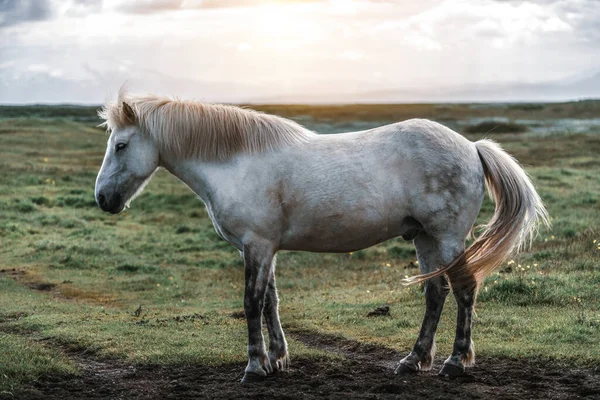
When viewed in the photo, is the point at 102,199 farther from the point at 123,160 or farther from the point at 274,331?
the point at 274,331

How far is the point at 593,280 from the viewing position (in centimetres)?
1162

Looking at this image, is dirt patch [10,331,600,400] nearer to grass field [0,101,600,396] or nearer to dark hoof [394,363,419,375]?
dark hoof [394,363,419,375]

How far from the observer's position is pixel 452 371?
292 inches

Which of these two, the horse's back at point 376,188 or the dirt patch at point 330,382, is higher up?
the horse's back at point 376,188

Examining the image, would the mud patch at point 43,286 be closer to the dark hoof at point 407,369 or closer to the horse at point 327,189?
the horse at point 327,189

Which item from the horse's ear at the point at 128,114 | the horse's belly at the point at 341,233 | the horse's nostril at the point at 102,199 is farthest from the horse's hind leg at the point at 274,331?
the horse's ear at the point at 128,114

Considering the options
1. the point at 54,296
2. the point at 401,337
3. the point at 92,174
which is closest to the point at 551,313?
the point at 401,337

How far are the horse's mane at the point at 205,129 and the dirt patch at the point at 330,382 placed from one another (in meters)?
2.51

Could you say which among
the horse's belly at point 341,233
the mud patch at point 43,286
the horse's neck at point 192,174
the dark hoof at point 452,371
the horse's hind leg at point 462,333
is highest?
the horse's neck at point 192,174

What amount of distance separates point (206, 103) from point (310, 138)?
1.27 meters

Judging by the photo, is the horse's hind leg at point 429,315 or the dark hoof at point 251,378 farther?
the horse's hind leg at point 429,315

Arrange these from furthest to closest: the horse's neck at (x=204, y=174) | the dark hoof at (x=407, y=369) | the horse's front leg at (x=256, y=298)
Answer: the dark hoof at (x=407, y=369), the horse's neck at (x=204, y=174), the horse's front leg at (x=256, y=298)

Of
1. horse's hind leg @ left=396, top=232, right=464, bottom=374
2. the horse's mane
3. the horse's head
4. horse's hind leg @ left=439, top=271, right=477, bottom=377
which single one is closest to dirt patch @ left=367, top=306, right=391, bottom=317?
horse's hind leg @ left=396, top=232, right=464, bottom=374

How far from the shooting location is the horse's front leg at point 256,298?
731cm
